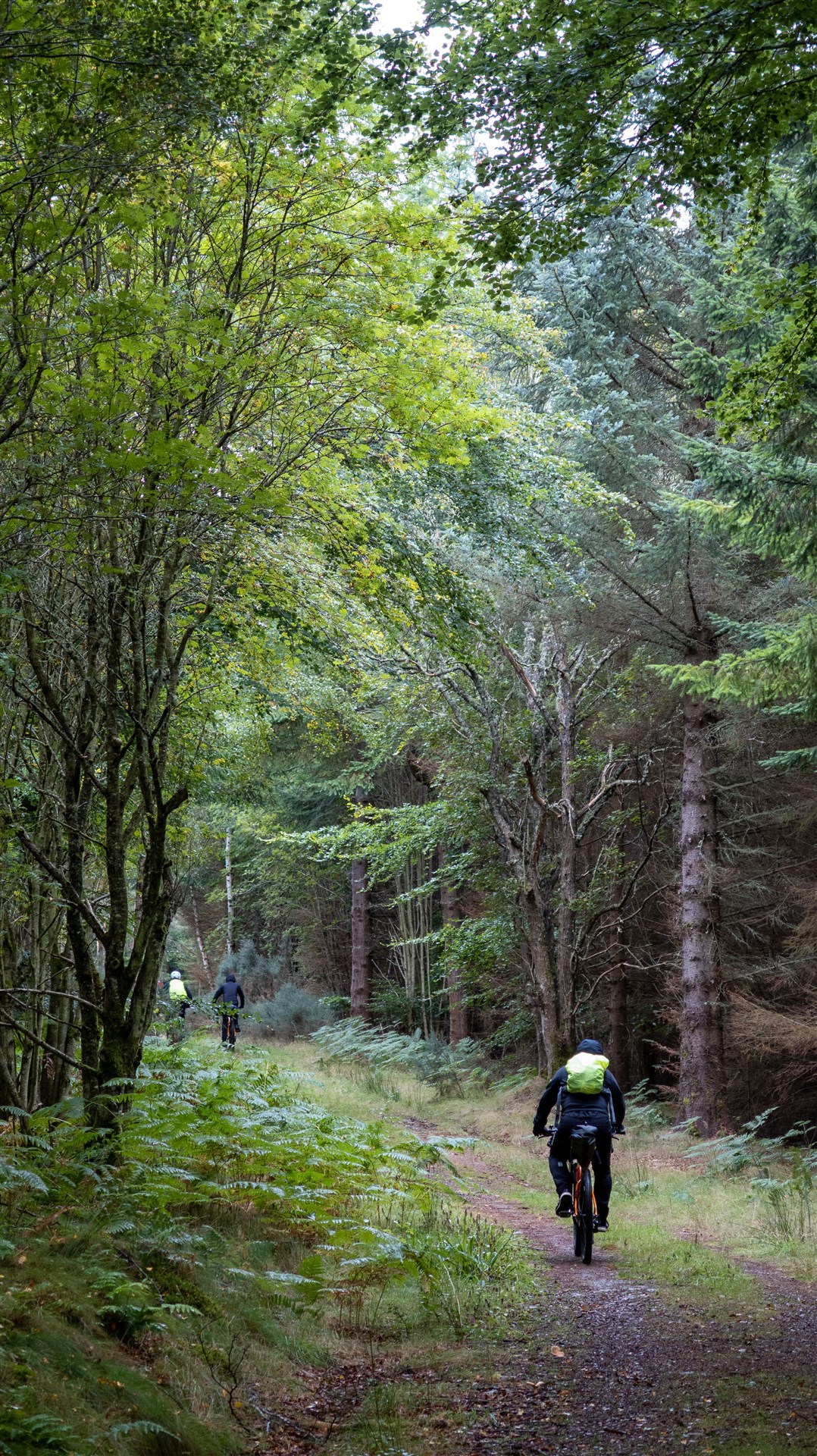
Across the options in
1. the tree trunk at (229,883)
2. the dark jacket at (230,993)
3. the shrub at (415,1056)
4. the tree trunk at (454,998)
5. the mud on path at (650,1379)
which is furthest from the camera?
the tree trunk at (229,883)

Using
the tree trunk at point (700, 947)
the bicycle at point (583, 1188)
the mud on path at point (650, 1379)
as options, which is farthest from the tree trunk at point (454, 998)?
the mud on path at point (650, 1379)

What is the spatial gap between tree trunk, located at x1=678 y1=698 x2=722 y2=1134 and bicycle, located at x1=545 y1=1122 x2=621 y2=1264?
7.11 metres

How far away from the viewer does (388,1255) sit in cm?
596

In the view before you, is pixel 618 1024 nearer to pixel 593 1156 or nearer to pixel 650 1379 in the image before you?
pixel 593 1156

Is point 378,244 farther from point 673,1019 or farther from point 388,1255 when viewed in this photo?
point 673,1019

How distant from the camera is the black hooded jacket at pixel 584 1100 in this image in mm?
8188

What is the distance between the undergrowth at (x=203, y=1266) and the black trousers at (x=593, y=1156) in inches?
25.6

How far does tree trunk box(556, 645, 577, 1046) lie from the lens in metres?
15.7

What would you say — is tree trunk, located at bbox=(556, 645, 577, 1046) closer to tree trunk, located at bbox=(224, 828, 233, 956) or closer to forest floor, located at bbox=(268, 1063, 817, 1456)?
forest floor, located at bbox=(268, 1063, 817, 1456)

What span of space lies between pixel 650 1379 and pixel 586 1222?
3.06 meters

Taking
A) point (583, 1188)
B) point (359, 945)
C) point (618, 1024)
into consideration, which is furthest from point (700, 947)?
point (359, 945)

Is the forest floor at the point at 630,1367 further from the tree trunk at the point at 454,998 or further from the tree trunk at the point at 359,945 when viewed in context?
the tree trunk at the point at 359,945

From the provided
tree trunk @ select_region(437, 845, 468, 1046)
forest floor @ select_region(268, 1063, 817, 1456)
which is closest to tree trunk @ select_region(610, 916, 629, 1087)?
tree trunk @ select_region(437, 845, 468, 1046)

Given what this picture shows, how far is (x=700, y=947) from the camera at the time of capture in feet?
48.6
